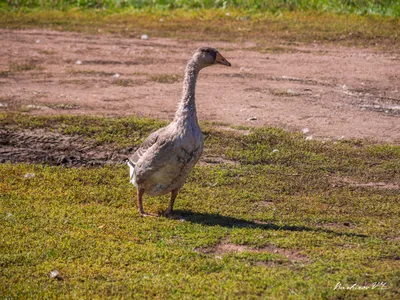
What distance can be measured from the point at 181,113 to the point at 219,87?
5.97m

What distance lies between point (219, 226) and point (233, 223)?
0.24 m

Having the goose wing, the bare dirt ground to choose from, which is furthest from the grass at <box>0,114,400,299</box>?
the bare dirt ground

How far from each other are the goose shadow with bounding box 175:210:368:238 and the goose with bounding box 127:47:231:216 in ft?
0.94

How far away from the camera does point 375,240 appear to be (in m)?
7.11

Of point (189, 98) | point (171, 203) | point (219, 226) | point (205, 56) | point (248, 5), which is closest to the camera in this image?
point (219, 226)

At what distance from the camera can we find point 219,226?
7551 mm

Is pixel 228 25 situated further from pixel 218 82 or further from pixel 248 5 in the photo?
pixel 218 82

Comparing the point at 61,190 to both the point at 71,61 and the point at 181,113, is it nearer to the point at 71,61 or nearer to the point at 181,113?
the point at 181,113

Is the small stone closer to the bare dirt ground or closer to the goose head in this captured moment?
the goose head

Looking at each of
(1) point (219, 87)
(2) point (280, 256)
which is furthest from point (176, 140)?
(1) point (219, 87)

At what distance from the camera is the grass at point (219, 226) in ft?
19.9

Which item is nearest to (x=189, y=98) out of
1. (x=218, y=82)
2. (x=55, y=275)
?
(x=55, y=275)

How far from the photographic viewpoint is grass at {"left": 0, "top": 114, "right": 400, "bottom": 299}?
605 cm

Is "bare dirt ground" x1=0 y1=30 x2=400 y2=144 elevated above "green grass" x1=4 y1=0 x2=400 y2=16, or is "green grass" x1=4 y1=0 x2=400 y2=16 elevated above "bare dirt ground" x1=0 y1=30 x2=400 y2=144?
"green grass" x1=4 y1=0 x2=400 y2=16
